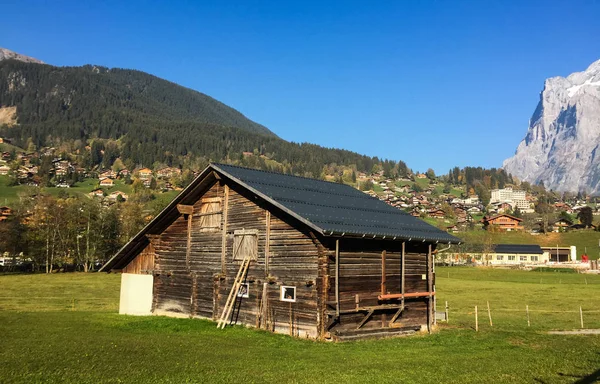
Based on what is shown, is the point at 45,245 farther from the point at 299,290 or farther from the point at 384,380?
the point at 384,380

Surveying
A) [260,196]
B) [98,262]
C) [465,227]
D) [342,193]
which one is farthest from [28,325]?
[465,227]

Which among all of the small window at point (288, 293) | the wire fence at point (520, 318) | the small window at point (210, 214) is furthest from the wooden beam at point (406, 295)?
the small window at point (210, 214)

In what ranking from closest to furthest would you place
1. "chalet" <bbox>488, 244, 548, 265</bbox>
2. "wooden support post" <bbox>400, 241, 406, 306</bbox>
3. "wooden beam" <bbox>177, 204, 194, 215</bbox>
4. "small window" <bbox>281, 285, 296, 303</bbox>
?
1. "small window" <bbox>281, 285, 296, 303</bbox>
2. "wooden support post" <bbox>400, 241, 406, 306</bbox>
3. "wooden beam" <bbox>177, 204, 194, 215</bbox>
4. "chalet" <bbox>488, 244, 548, 265</bbox>

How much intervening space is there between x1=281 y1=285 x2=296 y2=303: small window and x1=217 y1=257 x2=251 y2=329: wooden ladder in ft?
7.60

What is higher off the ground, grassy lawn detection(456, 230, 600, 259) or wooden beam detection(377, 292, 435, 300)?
grassy lawn detection(456, 230, 600, 259)

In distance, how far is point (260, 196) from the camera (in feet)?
82.4

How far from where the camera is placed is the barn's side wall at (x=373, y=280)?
78.1 ft

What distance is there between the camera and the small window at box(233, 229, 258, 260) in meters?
26.6

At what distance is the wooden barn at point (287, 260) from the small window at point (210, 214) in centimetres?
6

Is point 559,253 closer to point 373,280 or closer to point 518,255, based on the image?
point 518,255

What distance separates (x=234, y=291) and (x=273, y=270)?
95.4 inches

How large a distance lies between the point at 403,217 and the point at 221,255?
10428 millimetres

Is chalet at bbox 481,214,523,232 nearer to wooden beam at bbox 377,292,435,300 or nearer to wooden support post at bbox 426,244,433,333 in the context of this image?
wooden support post at bbox 426,244,433,333

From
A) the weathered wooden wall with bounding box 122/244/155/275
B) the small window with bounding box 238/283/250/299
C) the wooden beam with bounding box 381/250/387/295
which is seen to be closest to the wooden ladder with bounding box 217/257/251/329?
the small window with bounding box 238/283/250/299
